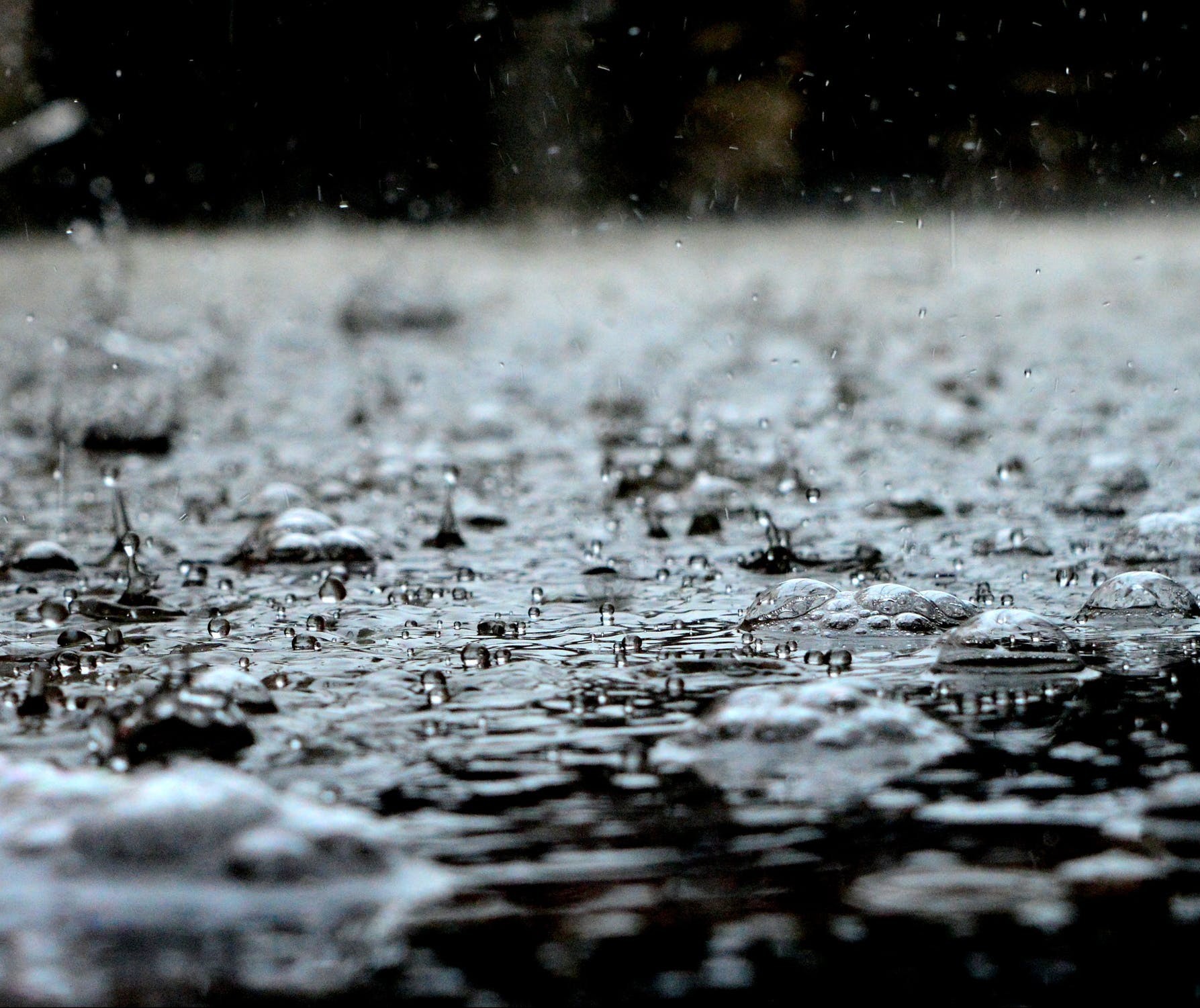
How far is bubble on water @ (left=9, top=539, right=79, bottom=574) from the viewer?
5.60 feet

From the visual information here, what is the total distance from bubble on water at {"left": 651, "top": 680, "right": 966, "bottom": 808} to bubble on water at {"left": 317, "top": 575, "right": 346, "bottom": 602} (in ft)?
2.01

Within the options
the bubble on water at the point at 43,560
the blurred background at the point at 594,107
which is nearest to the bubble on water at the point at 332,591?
the bubble on water at the point at 43,560

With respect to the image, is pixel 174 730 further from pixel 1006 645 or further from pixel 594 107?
pixel 594 107

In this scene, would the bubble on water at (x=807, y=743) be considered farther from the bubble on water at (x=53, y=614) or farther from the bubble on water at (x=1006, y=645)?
the bubble on water at (x=53, y=614)

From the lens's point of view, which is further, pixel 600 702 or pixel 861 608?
pixel 861 608

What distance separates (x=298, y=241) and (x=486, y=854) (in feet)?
20.6

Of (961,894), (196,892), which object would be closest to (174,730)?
(196,892)

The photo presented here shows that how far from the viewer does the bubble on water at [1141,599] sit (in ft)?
4.49

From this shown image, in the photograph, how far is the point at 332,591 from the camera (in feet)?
5.08

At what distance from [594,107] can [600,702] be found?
5078 millimetres

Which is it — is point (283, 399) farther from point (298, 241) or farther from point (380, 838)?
point (298, 241)

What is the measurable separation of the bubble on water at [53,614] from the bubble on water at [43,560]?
0.23m

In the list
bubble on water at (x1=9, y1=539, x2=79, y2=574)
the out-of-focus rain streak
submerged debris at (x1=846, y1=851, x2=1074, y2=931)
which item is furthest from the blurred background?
submerged debris at (x1=846, y1=851, x2=1074, y2=931)

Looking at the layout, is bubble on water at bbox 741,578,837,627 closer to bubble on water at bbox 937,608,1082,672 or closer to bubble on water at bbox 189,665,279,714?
bubble on water at bbox 937,608,1082,672
